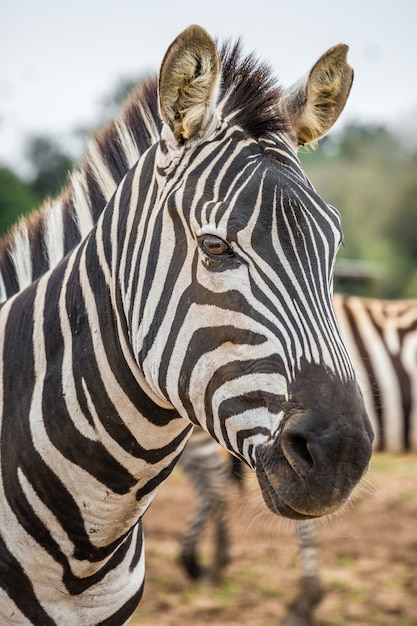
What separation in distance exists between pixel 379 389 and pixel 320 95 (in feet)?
15.0

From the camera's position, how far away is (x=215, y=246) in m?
2.27

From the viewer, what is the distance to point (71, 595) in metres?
2.68

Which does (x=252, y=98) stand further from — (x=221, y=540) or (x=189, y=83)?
(x=221, y=540)

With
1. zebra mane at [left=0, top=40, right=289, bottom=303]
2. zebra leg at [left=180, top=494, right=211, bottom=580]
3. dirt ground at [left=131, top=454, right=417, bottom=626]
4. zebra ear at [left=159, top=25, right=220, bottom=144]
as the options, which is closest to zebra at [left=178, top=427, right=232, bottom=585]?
zebra leg at [left=180, top=494, right=211, bottom=580]

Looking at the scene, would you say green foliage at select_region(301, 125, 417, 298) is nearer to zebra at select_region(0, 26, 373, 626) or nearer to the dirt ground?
the dirt ground

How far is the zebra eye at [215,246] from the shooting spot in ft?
7.44

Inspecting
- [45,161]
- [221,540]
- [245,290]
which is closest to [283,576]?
[221,540]

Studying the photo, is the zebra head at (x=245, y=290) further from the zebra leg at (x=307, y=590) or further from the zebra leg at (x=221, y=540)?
the zebra leg at (x=221, y=540)

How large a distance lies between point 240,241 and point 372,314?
5.78 m

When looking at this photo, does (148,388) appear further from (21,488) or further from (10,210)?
(10,210)

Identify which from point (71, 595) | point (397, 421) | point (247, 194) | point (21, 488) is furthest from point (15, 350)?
point (397, 421)

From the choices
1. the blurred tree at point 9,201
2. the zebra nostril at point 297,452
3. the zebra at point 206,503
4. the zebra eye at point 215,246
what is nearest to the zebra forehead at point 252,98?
the zebra eye at point 215,246

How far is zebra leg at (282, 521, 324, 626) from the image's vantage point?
6746 millimetres

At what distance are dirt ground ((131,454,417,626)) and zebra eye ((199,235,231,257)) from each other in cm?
394
